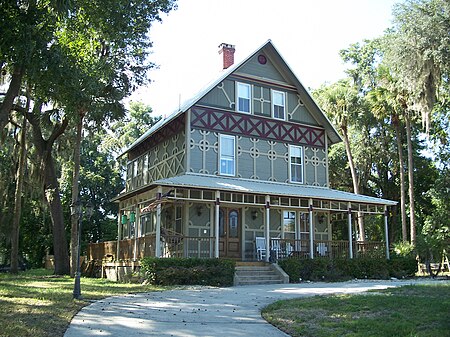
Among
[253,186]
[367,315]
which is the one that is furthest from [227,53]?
[367,315]

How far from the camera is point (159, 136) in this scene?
24891mm

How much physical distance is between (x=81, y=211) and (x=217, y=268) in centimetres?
576

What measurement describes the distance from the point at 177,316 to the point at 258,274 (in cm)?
949

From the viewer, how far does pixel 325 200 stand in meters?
21.6

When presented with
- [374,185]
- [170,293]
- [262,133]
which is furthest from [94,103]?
[374,185]

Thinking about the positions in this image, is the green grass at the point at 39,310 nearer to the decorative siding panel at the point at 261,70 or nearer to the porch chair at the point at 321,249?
the porch chair at the point at 321,249

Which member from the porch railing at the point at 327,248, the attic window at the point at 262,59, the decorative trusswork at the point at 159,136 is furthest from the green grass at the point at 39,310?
the attic window at the point at 262,59

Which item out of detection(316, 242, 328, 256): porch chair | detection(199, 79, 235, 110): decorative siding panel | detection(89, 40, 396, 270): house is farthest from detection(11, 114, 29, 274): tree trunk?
detection(316, 242, 328, 256): porch chair

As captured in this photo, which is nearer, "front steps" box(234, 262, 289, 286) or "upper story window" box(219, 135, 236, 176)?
"front steps" box(234, 262, 289, 286)

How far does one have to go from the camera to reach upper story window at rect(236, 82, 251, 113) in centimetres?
2302

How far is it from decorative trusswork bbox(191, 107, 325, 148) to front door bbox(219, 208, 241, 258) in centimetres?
390

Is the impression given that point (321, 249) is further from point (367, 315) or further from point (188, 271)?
point (367, 315)

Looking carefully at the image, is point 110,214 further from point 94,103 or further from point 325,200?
point 325,200

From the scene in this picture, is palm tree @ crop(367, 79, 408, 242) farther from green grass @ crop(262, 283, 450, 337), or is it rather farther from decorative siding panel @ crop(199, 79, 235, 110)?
green grass @ crop(262, 283, 450, 337)
